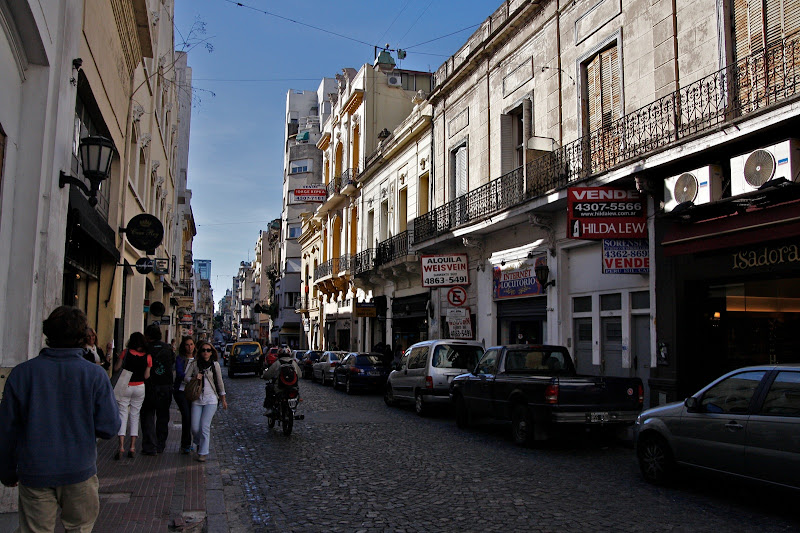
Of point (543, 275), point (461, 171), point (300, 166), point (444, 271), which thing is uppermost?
point (300, 166)

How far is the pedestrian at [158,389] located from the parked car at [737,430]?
6866 mm

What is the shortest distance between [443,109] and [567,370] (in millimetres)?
15165

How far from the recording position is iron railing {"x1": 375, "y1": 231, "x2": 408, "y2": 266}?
28.1 metres

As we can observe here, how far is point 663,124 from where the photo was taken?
13.5m

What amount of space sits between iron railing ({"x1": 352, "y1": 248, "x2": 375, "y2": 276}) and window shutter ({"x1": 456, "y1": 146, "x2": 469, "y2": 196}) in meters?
9.10

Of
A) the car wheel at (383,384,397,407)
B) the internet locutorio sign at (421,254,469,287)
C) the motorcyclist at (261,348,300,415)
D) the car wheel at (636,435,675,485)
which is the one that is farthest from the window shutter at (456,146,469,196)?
the car wheel at (636,435,675,485)

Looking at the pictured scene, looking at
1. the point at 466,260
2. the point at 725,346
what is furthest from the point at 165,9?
the point at 725,346

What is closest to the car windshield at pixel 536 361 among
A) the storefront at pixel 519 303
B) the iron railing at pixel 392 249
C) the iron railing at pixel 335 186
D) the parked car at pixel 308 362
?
the storefront at pixel 519 303

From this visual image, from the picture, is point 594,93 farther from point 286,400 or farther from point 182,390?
point 182,390

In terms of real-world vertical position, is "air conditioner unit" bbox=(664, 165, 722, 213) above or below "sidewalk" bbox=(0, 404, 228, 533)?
above

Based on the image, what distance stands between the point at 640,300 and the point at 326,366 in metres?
14.7

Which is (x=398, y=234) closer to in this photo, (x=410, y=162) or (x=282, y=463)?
(x=410, y=162)

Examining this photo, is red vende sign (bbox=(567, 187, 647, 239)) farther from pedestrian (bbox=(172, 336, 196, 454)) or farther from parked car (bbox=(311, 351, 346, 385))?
parked car (bbox=(311, 351, 346, 385))

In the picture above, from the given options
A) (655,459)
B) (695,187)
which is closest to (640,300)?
(695,187)
